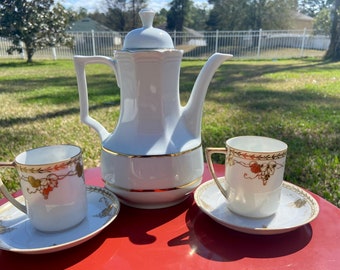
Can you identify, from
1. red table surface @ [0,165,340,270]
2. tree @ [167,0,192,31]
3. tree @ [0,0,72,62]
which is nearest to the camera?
red table surface @ [0,165,340,270]

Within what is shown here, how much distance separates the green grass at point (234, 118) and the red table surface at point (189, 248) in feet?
2.82

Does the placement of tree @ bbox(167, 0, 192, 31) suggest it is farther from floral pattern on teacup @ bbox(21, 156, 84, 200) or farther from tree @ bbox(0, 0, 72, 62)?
floral pattern on teacup @ bbox(21, 156, 84, 200)

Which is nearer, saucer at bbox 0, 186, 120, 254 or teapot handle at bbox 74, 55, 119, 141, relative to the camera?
saucer at bbox 0, 186, 120, 254

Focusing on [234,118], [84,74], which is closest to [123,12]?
[234,118]

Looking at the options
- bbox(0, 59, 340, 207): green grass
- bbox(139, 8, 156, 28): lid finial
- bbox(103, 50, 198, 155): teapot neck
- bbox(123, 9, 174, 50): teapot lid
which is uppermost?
bbox(139, 8, 156, 28): lid finial

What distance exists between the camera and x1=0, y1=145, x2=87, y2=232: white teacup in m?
0.46

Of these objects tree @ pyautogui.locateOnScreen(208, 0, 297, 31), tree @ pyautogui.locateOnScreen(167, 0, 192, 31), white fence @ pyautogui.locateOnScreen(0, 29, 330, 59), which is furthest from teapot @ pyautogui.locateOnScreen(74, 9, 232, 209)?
tree @ pyautogui.locateOnScreen(167, 0, 192, 31)

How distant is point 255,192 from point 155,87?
24 cm

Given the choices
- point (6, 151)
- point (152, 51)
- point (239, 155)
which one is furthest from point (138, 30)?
point (6, 151)

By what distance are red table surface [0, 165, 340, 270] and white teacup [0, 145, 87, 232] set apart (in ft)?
0.15

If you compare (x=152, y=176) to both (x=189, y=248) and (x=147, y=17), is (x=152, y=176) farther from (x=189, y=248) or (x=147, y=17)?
(x=147, y=17)

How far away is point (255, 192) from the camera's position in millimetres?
500

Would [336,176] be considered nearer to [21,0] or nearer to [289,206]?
[289,206]

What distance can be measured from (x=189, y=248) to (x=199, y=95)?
281mm
